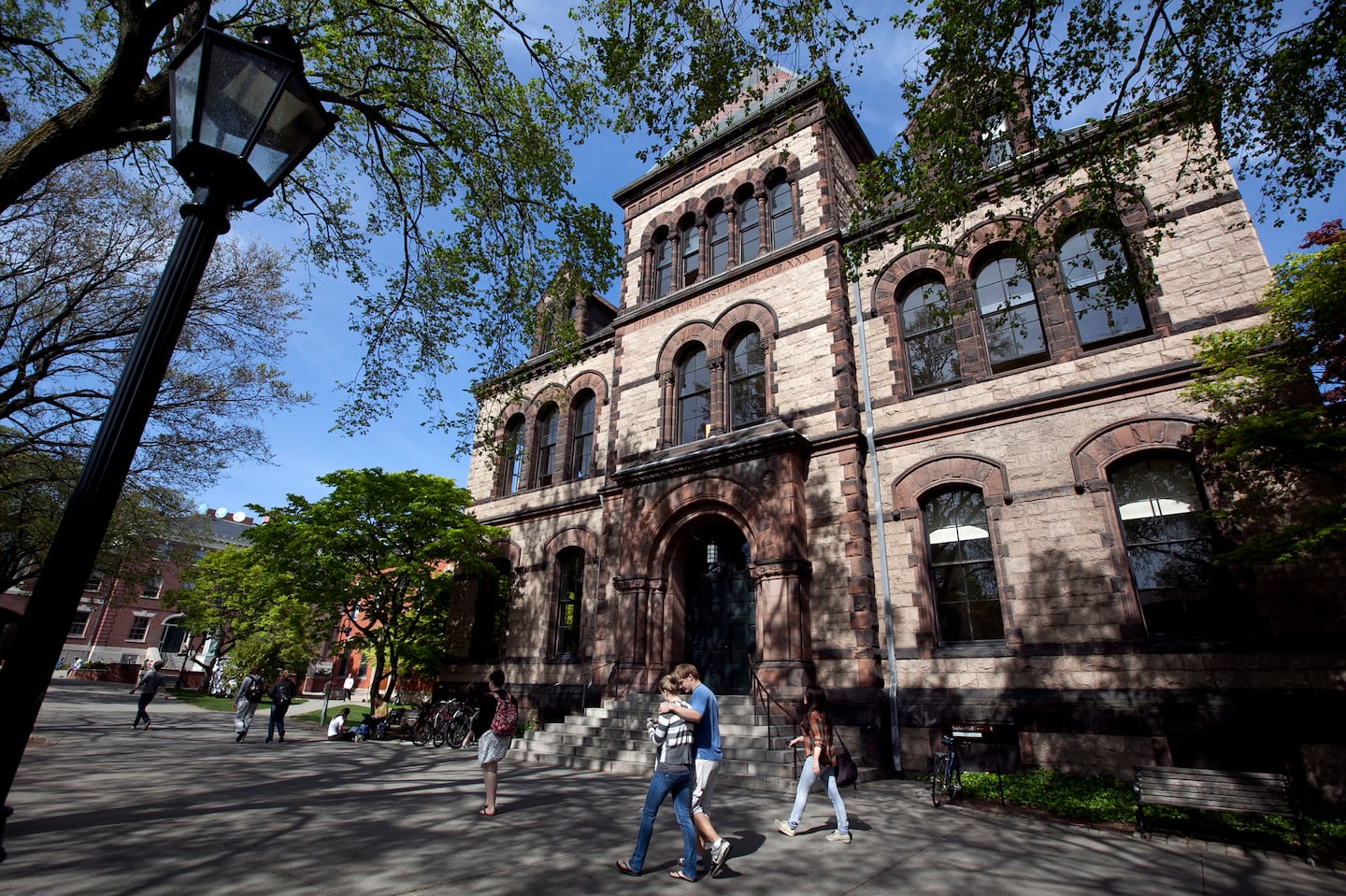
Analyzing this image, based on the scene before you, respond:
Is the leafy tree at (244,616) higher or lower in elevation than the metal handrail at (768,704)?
higher

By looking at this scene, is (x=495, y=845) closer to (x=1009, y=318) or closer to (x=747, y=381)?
(x=747, y=381)

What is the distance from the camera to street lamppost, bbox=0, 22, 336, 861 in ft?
7.66

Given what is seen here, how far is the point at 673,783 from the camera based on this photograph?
5.21 m

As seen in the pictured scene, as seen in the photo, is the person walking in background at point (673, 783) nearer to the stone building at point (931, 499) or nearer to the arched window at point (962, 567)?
the stone building at point (931, 499)

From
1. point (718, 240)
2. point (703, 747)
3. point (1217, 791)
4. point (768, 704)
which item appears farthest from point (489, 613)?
point (1217, 791)

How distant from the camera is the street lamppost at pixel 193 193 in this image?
7.66 ft

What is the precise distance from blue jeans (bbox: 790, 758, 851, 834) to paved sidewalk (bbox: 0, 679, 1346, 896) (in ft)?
0.68

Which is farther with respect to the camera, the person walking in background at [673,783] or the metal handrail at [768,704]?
the metal handrail at [768,704]

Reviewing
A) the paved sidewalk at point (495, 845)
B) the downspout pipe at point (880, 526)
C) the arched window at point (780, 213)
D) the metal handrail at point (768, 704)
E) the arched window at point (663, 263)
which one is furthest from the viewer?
the arched window at point (663, 263)

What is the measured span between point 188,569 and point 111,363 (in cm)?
2178

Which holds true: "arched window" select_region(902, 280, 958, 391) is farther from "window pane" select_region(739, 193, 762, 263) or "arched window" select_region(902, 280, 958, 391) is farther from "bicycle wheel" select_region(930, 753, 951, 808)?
"bicycle wheel" select_region(930, 753, 951, 808)

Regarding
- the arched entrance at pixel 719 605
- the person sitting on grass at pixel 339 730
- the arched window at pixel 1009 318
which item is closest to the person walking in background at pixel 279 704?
the person sitting on grass at pixel 339 730

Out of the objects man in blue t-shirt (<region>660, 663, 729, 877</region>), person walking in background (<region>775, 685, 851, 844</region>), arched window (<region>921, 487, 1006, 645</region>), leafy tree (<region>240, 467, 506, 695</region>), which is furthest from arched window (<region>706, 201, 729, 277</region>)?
man in blue t-shirt (<region>660, 663, 729, 877</region>)

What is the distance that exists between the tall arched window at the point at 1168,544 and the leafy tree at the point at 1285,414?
543 mm
